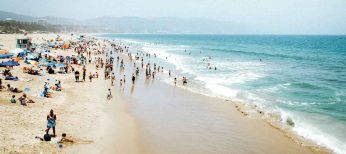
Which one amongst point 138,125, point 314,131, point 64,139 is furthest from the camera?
point 138,125

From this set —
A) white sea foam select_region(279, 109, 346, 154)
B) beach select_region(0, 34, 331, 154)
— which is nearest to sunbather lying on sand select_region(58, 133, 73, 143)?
beach select_region(0, 34, 331, 154)

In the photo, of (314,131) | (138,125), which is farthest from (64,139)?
(314,131)

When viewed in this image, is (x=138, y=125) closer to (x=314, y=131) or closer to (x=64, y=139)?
(x=64, y=139)

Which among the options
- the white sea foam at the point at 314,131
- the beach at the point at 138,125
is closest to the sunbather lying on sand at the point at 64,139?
the beach at the point at 138,125

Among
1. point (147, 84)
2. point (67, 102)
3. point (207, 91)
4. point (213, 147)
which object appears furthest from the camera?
point (147, 84)

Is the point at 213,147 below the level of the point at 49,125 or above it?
below

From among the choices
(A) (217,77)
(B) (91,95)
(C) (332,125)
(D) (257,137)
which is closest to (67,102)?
(B) (91,95)

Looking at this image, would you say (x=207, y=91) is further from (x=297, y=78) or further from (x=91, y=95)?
(x=297, y=78)

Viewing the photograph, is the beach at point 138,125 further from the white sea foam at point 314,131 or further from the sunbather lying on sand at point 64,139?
the white sea foam at point 314,131

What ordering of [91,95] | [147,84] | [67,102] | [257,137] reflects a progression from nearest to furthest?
[257,137], [67,102], [91,95], [147,84]
